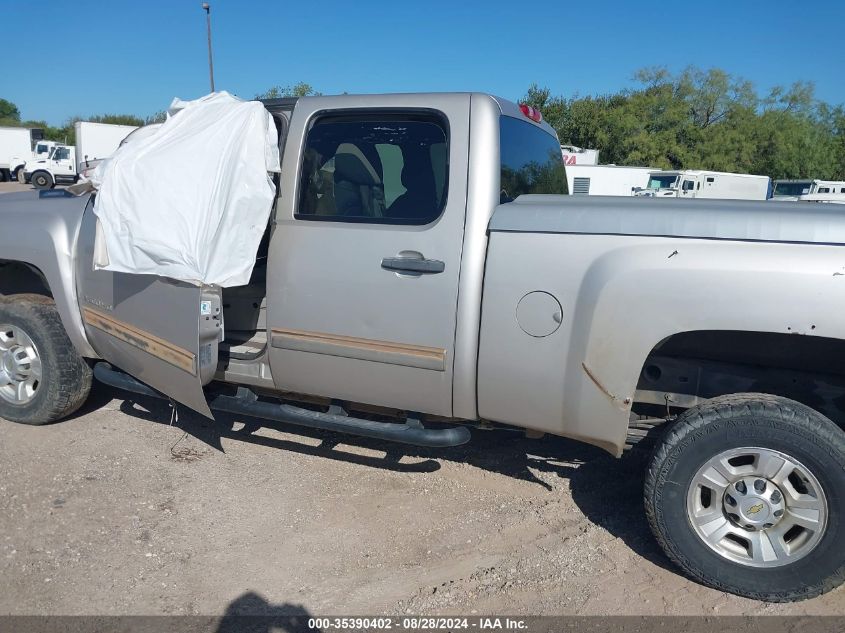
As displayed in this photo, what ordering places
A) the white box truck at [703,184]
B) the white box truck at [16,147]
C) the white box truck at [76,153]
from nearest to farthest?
the white box truck at [703,184], the white box truck at [76,153], the white box truck at [16,147]

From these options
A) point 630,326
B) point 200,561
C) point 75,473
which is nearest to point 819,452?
point 630,326

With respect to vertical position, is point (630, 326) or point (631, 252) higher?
point (631, 252)

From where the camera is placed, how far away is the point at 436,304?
3.02 m

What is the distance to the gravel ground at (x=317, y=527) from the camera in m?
2.86

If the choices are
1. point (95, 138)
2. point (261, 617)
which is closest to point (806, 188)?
point (261, 617)

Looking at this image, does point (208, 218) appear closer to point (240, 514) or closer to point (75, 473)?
point (240, 514)

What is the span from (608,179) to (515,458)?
21922mm

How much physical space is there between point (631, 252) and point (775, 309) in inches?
22.2

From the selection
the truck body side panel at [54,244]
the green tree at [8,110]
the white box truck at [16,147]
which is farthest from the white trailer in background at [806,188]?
the green tree at [8,110]

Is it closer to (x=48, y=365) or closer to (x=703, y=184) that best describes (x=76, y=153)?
(x=703, y=184)

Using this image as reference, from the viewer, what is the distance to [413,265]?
3.05m

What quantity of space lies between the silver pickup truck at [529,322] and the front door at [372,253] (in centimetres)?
1

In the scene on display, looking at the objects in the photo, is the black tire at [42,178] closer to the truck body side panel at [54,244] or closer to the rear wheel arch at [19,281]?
the rear wheel arch at [19,281]

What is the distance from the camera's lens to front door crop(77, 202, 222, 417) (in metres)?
3.27
